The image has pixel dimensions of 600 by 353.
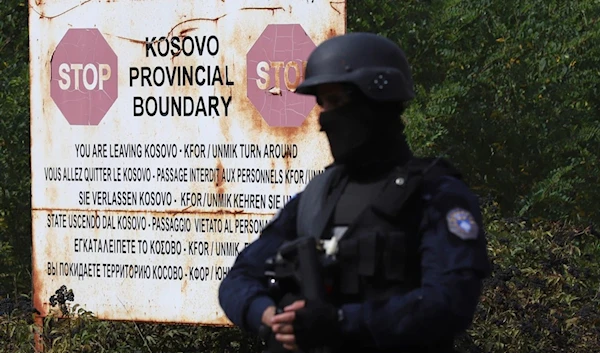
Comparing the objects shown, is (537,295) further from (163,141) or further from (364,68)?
(364,68)

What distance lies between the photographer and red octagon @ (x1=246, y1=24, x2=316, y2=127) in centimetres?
705

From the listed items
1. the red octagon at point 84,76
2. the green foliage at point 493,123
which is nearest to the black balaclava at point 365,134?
the red octagon at point 84,76

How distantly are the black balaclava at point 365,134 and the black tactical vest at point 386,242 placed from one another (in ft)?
0.30

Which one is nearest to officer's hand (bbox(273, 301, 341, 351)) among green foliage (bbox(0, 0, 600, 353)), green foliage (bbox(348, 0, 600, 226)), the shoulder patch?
the shoulder patch

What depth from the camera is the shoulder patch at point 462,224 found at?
3305 mm

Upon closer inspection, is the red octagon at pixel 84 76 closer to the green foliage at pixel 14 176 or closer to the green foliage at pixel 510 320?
the green foliage at pixel 510 320

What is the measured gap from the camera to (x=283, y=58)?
7.09 metres

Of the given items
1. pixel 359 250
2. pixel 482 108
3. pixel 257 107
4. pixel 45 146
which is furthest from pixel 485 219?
pixel 359 250

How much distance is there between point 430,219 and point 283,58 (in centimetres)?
381

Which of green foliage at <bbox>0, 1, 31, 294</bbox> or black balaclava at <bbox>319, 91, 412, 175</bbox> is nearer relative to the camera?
black balaclava at <bbox>319, 91, 412, 175</bbox>

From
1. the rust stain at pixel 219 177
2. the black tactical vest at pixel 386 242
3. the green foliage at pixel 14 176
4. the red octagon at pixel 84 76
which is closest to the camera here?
the black tactical vest at pixel 386 242

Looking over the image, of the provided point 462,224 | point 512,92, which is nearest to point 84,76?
point 512,92

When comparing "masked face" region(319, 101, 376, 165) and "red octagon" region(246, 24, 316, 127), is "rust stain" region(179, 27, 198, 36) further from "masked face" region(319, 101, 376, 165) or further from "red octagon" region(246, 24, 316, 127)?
"masked face" region(319, 101, 376, 165)

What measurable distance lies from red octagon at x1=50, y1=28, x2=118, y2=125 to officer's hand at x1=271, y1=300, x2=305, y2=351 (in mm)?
4261
